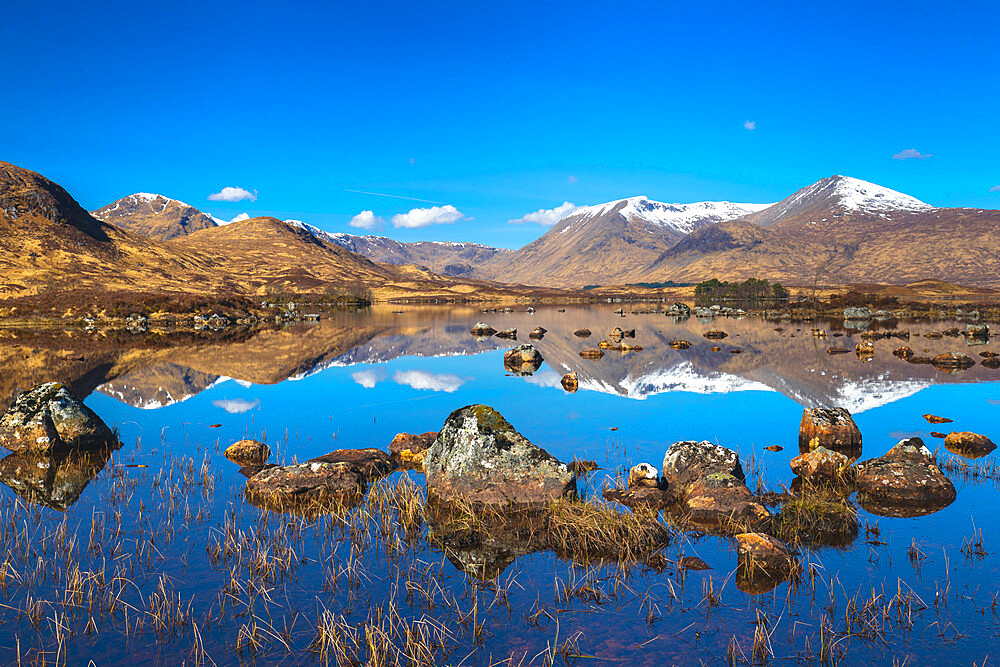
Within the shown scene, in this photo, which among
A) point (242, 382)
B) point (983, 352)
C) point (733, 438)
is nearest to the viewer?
point (733, 438)

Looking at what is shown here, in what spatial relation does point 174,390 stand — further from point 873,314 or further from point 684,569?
point 873,314

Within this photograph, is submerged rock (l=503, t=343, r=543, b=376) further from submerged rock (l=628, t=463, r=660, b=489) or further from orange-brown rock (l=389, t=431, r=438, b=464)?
submerged rock (l=628, t=463, r=660, b=489)

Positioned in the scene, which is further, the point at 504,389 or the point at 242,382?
the point at 242,382

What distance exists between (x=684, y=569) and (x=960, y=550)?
5.14 metres

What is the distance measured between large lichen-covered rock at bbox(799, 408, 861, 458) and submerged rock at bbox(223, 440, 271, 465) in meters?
16.1

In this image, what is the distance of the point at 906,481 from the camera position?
1333cm

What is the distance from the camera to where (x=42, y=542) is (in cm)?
1082

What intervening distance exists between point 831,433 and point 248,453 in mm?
17433

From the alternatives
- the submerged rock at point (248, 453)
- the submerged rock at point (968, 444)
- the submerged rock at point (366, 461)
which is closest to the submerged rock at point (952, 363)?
the submerged rock at point (968, 444)

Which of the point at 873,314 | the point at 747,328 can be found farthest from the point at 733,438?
the point at 873,314

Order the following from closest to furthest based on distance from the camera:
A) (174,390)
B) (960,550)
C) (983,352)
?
(960,550)
(174,390)
(983,352)

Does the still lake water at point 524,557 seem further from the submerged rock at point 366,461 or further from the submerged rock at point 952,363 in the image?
the submerged rock at point 952,363

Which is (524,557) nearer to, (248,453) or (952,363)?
(248,453)

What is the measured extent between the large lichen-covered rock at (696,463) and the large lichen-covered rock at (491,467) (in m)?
2.88
